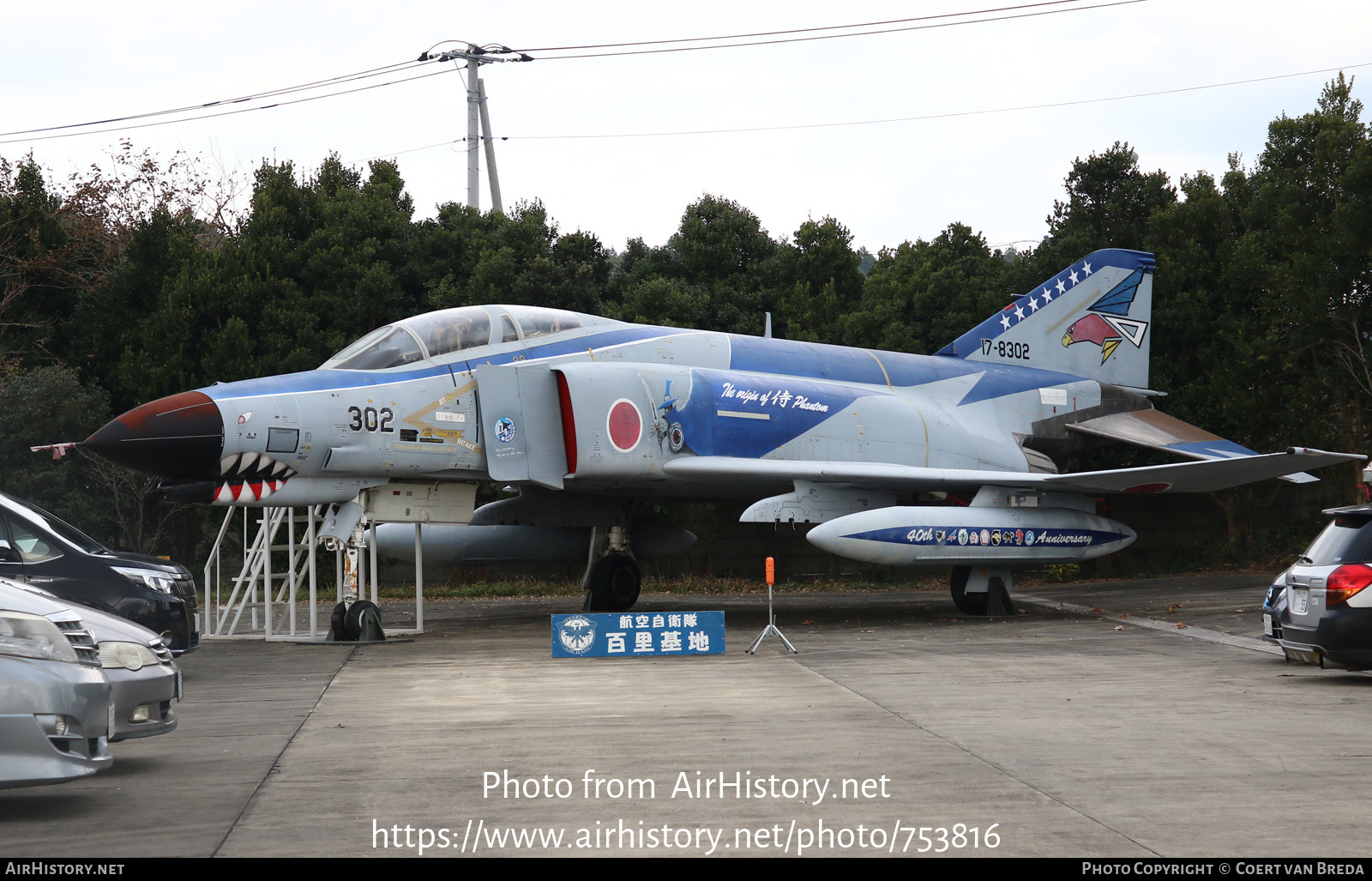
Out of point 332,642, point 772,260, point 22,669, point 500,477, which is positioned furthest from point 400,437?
point 772,260

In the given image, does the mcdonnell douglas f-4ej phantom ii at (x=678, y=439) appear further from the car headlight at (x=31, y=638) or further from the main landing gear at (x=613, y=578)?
the car headlight at (x=31, y=638)

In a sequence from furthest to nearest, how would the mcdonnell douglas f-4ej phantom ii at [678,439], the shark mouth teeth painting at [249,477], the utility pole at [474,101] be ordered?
the utility pole at [474,101], the mcdonnell douglas f-4ej phantom ii at [678,439], the shark mouth teeth painting at [249,477]

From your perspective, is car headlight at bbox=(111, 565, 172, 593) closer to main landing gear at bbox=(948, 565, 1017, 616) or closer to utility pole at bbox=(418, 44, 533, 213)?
main landing gear at bbox=(948, 565, 1017, 616)

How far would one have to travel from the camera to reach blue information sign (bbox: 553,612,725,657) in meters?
12.1

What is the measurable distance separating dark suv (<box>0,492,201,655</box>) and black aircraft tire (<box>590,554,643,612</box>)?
7.18 m

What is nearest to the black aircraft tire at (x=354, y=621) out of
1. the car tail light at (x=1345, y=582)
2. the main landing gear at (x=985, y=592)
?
the main landing gear at (x=985, y=592)

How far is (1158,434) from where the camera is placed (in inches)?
760

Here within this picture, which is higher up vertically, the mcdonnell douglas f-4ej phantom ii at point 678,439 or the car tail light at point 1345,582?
the mcdonnell douglas f-4ej phantom ii at point 678,439

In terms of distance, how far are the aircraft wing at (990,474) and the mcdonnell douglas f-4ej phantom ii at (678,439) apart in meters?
0.04

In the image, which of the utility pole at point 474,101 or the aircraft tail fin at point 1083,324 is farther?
the utility pole at point 474,101

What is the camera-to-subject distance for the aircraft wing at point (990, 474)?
49.5 ft

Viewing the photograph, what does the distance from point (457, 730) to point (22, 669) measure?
295cm

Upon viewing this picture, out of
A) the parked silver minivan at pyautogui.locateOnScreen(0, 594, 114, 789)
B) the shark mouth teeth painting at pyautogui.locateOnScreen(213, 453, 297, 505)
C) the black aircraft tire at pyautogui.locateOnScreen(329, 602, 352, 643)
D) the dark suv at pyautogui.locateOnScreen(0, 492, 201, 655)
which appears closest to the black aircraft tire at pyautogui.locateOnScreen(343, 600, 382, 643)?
the black aircraft tire at pyautogui.locateOnScreen(329, 602, 352, 643)

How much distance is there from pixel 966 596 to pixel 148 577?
10612 mm
